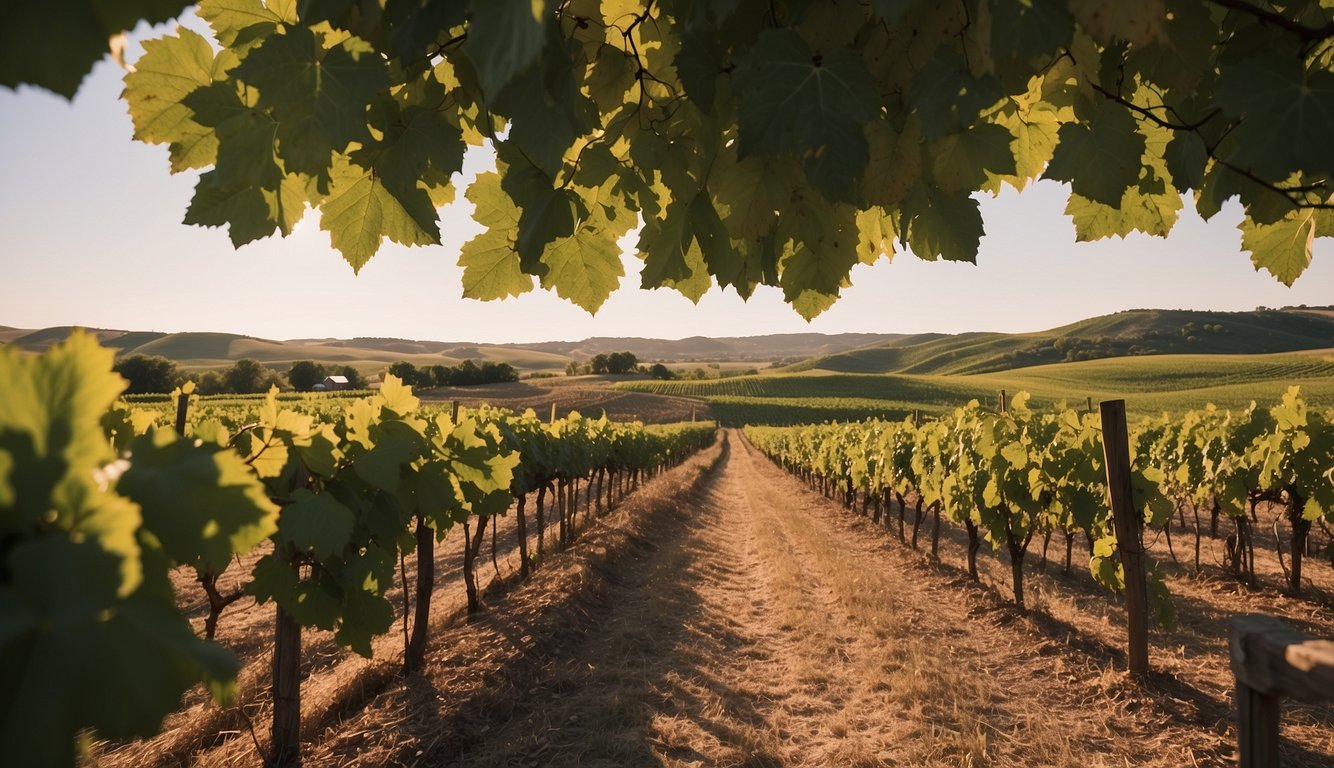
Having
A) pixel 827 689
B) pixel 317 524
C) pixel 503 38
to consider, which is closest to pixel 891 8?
pixel 503 38

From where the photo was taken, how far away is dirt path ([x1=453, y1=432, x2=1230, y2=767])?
14.6ft

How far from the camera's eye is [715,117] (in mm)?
1488

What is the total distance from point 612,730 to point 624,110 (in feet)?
14.6

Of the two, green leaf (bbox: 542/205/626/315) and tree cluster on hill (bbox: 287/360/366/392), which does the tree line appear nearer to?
tree cluster on hill (bbox: 287/360/366/392)

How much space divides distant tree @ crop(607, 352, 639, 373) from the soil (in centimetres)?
8997

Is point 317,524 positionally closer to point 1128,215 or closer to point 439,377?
point 1128,215

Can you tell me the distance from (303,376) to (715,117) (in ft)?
297

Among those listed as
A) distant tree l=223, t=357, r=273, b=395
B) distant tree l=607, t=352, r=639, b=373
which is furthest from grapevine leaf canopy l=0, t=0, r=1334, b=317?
distant tree l=607, t=352, r=639, b=373

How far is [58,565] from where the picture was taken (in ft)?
1.66

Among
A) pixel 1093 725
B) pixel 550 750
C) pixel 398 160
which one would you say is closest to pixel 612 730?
pixel 550 750

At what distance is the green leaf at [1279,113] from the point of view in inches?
41.5

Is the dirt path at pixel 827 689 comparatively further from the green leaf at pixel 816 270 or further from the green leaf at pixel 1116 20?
the green leaf at pixel 1116 20

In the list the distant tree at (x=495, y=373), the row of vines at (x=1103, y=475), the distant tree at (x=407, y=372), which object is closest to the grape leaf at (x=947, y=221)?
the row of vines at (x=1103, y=475)

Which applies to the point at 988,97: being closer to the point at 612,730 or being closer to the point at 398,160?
the point at 398,160
